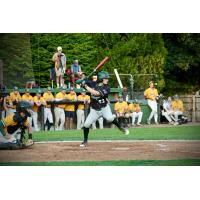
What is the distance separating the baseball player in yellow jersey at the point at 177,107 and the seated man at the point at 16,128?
2854 millimetres

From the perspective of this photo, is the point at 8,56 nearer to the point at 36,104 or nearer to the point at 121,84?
the point at 36,104

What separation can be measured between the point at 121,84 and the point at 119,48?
748 mm

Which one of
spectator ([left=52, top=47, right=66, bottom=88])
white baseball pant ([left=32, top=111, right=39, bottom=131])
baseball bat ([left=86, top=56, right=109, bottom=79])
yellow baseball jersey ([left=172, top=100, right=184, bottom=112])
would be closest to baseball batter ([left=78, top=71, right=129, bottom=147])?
baseball bat ([left=86, top=56, right=109, bottom=79])

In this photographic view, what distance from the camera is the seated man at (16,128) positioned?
11.5 meters

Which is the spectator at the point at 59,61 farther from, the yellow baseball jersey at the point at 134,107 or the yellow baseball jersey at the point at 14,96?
the yellow baseball jersey at the point at 134,107

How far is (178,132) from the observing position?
11633 mm

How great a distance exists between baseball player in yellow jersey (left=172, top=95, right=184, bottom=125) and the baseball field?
0.88ft

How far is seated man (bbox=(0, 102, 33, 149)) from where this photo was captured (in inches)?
452

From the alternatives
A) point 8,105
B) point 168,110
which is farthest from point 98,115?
point 8,105

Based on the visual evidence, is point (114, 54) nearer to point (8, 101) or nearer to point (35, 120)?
point (35, 120)

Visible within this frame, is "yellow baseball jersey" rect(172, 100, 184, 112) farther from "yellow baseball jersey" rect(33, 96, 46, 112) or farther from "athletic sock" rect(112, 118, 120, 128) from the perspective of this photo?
"yellow baseball jersey" rect(33, 96, 46, 112)

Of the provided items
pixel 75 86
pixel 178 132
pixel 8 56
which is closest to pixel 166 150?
pixel 178 132

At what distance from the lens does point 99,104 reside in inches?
460

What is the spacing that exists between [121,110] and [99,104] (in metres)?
0.49
